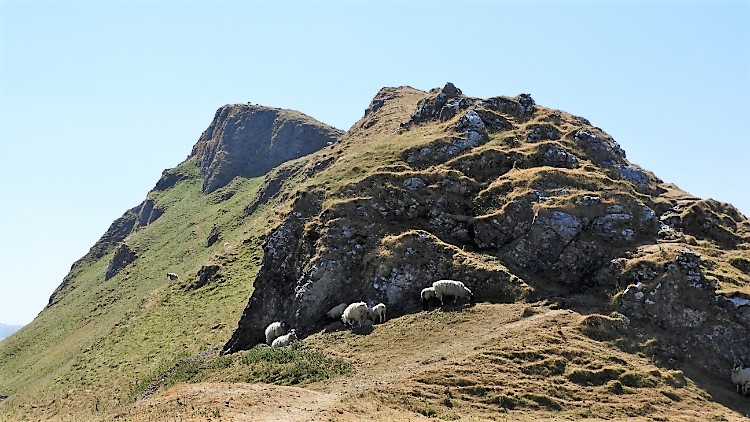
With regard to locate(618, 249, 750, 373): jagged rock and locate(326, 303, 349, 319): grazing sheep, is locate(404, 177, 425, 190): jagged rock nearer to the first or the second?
locate(326, 303, 349, 319): grazing sheep

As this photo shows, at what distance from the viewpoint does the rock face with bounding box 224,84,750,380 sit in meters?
40.4

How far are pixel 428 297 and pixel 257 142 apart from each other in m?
135

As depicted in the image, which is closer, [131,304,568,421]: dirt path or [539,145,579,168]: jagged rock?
[131,304,568,421]: dirt path

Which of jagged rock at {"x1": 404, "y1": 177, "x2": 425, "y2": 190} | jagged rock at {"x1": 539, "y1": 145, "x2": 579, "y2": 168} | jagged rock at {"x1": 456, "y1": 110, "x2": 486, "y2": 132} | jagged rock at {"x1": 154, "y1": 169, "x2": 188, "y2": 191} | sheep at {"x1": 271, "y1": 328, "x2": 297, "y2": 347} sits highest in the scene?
jagged rock at {"x1": 154, "y1": 169, "x2": 188, "y2": 191}

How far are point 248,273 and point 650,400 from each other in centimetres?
5040

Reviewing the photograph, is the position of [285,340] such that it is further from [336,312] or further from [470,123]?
[470,123]

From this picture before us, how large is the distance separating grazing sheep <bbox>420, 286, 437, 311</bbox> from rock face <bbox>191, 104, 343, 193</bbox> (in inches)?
4630

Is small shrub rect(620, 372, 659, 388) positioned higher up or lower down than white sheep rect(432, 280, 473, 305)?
lower down

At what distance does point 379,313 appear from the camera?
43.3 meters

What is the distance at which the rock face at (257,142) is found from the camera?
158125mm

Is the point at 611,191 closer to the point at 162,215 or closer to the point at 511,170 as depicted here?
the point at 511,170

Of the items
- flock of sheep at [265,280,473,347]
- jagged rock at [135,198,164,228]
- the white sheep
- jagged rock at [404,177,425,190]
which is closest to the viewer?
flock of sheep at [265,280,473,347]

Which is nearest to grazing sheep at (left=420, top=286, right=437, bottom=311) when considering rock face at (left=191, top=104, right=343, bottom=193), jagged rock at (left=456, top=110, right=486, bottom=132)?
jagged rock at (left=456, top=110, right=486, bottom=132)

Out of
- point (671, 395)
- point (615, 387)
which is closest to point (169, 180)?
point (615, 387)
